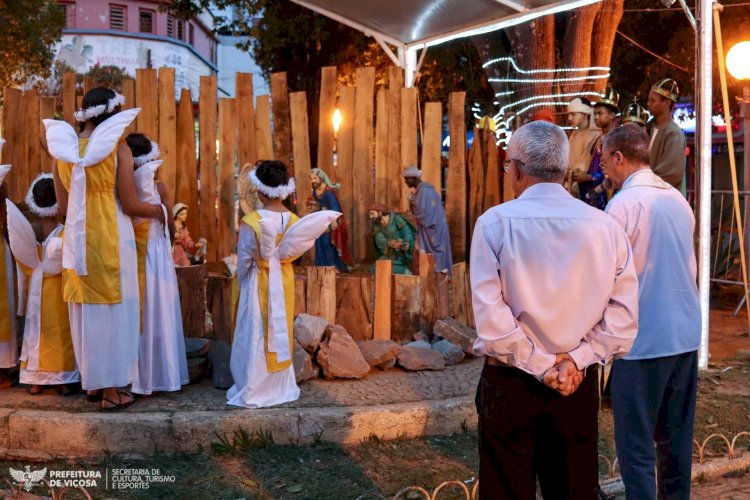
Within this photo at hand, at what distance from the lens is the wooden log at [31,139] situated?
11.0 meters

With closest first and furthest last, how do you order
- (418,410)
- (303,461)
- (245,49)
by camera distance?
(303,461) → (418,410) → (245,49)

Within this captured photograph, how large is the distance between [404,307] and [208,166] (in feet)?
15.0

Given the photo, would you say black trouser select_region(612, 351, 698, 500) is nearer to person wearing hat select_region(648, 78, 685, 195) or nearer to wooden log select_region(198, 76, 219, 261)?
person wearing hat select_region(648, 78, 685, 195)

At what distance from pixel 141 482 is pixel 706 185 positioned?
16.7ft

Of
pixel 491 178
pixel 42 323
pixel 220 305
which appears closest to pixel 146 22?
pixel 491 178

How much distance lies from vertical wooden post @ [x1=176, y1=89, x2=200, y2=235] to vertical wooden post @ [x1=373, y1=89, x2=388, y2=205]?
2341 mm

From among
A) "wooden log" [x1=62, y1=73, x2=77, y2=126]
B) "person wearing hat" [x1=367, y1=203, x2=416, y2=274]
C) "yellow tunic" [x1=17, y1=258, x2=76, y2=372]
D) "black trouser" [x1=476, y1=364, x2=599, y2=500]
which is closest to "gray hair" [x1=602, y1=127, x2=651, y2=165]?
"black trouser" [x1=476, y1=364, x2=599, y2=500]

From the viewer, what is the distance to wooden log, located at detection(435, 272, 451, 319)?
24.3 ft

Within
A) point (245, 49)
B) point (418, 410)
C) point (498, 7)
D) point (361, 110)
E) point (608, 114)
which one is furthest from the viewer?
point (245, 49)

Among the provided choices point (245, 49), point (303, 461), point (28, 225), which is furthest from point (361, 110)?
point (245, 49)

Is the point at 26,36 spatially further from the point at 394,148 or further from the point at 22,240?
the point at 22,240

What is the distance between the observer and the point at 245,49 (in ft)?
69.7

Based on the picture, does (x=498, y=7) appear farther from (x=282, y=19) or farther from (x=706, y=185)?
(x=282, y=19)

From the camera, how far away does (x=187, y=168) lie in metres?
10.9
